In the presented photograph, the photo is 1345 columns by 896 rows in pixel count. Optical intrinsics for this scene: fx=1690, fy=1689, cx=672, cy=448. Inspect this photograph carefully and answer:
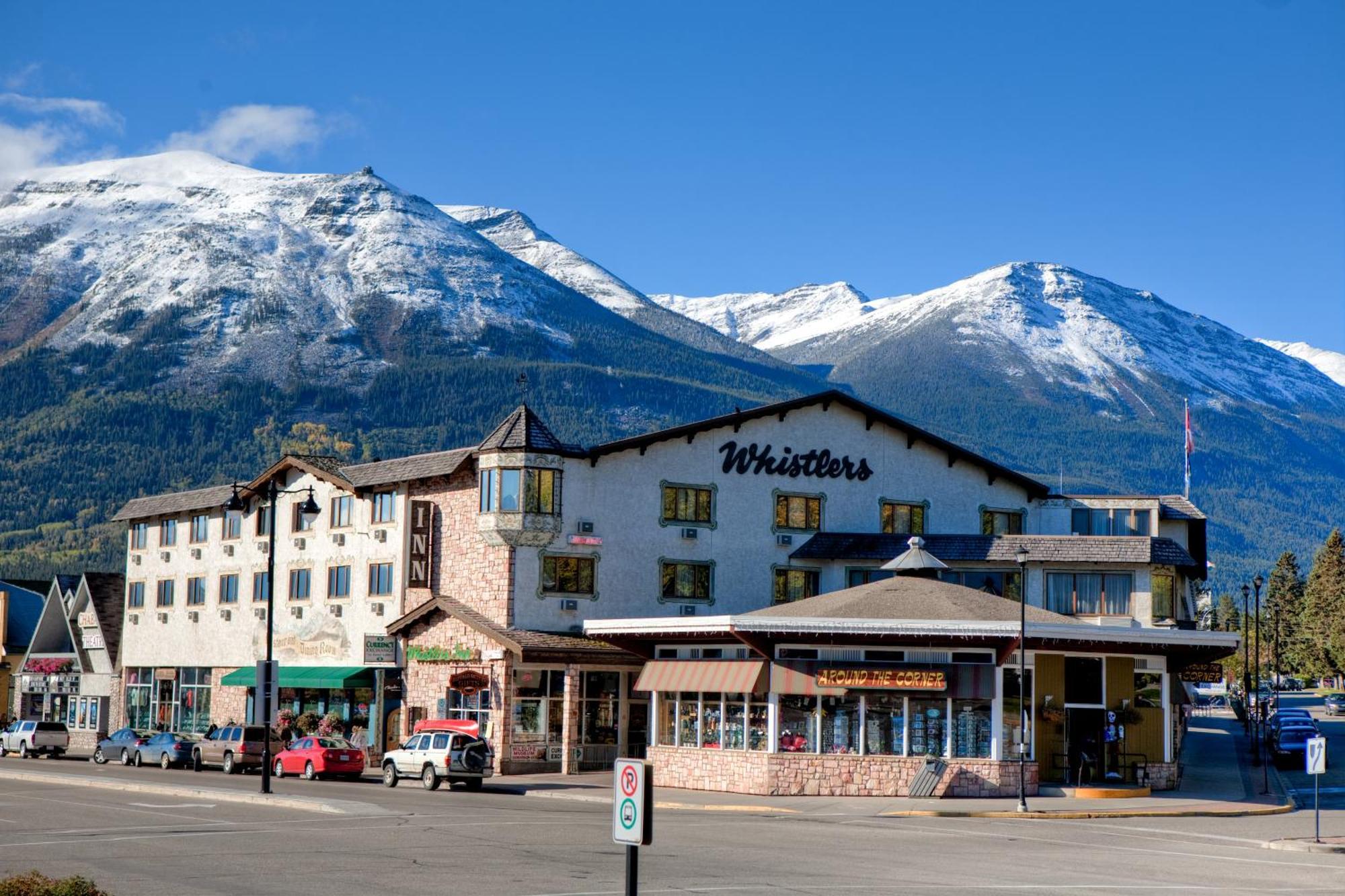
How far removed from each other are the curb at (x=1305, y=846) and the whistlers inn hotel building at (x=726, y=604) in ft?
45.7

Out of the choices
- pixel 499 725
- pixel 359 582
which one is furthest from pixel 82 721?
pixel 499 725

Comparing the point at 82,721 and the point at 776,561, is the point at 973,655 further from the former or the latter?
the point at 82,721

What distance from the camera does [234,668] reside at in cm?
7956

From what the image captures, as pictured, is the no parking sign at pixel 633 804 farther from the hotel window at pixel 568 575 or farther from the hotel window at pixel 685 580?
the hotel window at pixel 685 580

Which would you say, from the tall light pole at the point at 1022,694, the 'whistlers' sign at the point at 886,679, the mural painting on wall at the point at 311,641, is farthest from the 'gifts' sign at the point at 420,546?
the tall light pole at the point at 1022,694

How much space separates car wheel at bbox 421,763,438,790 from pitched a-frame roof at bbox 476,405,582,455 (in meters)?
14.9

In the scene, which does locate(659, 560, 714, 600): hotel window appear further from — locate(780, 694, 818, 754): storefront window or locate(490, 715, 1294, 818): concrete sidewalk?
locate(780, 694, 818, 754): storefront window

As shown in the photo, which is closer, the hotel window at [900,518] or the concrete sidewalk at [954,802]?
the concrete sidewalk at [954,802]

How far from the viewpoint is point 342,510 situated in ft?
240

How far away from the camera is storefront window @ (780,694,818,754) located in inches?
1996

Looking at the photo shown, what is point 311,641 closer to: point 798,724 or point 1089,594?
point 798,724

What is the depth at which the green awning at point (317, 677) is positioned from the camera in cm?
6856

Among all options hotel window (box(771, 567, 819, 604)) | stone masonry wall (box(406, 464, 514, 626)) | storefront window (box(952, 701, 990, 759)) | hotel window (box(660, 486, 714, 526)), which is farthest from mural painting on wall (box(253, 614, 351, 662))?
storefront window (box(952, 701, 990, 759))

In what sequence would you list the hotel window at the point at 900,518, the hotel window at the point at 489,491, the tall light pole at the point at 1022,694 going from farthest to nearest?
the hotel window at the point at 900,518, the hotel window at the point at 489,491, the tall light pole at the point at 1022,694
